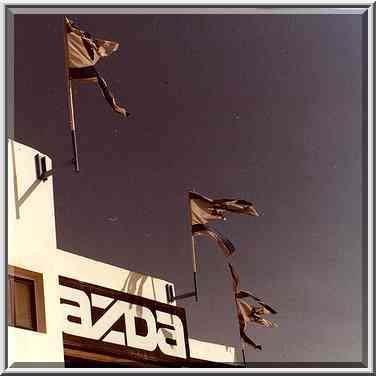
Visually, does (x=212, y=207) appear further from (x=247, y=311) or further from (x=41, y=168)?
(x=41, y=168)

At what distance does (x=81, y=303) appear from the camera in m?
8.96

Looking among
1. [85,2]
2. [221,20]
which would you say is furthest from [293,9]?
[85,2]

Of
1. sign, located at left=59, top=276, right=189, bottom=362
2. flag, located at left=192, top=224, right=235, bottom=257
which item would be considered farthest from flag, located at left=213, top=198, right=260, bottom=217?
sign, located at left=59, top=276, right=189, bottom=362

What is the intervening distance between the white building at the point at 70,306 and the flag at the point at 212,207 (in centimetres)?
140

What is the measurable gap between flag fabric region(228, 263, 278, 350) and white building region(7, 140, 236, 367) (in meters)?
0.58

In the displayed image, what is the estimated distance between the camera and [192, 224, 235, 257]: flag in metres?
10.6

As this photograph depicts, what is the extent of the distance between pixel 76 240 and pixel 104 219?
21.8 inches

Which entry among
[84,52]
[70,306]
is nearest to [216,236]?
[70,306]

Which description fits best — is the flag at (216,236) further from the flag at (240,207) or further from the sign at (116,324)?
the sign at (116,324)

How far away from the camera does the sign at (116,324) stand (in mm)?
8758

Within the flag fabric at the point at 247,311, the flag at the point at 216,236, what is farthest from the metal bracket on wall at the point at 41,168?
the flag fabric at the point at 247,311

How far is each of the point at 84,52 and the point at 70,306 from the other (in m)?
3.61

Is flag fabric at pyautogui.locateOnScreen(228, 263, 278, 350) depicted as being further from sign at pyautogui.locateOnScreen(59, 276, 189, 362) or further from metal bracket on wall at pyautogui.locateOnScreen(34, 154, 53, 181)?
metal bracket on wall at pyautogui.locateOnScreen(34, 154, 53, 181)

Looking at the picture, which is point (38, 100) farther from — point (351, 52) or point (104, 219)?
point (351, 52)
